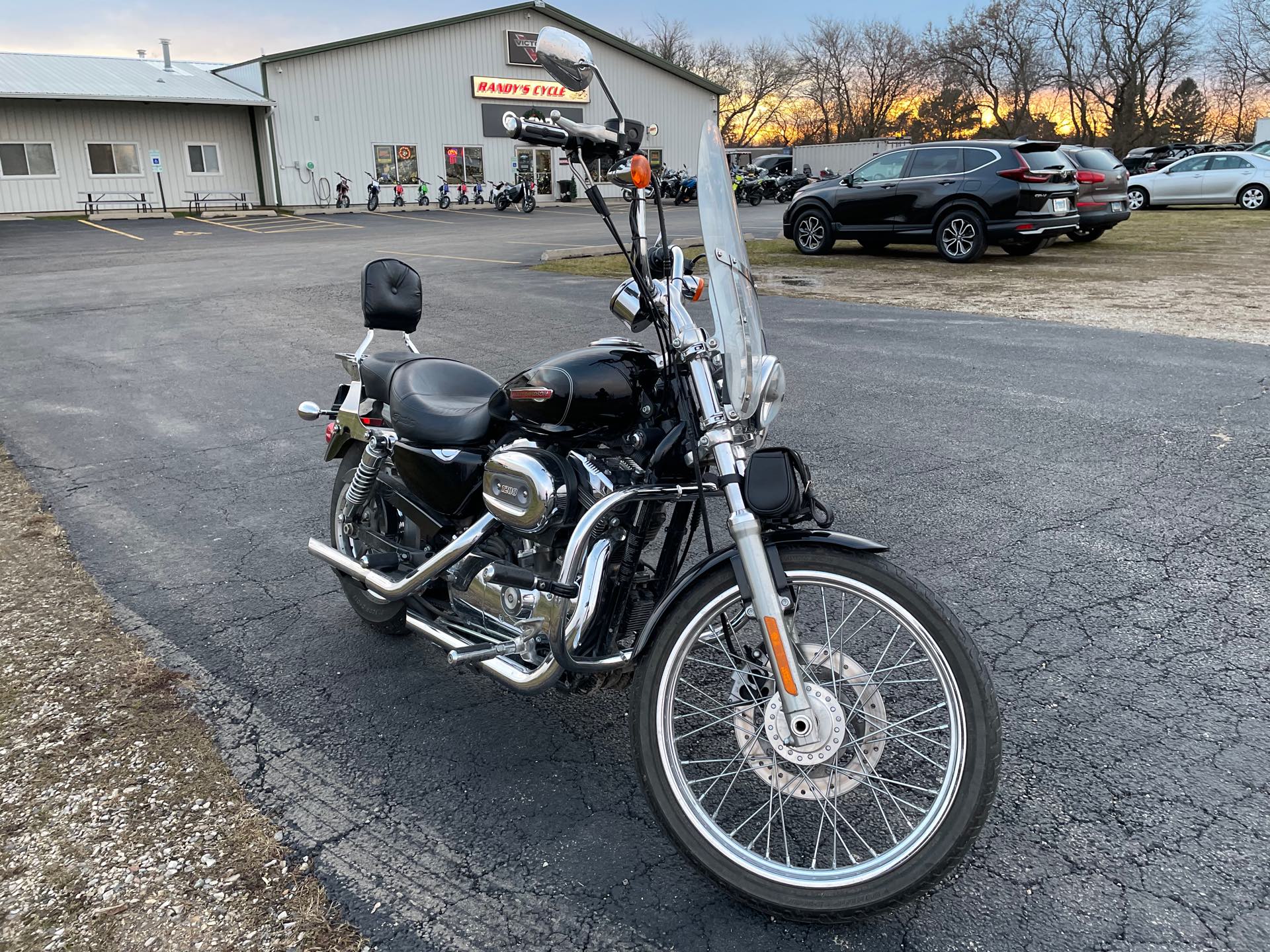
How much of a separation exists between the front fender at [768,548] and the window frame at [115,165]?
38340mm

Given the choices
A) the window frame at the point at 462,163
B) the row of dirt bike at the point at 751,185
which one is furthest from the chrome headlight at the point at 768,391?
the window frame at the point at 462,163

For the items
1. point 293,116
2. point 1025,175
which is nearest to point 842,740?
point 1025,175

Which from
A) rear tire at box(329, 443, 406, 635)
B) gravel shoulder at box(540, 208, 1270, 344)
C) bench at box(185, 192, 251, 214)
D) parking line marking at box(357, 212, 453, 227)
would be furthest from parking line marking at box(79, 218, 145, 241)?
rear tire at box(329, 443, 406, 635)

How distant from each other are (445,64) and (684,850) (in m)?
40.5

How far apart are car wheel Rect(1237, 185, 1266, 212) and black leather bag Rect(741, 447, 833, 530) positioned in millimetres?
29926

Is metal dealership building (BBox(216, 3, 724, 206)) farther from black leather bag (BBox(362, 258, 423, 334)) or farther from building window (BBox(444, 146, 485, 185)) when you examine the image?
black leather bag (BBox(362, 258, 423, 334))

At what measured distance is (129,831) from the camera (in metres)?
2.56

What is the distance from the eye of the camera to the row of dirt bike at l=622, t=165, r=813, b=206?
33.6m

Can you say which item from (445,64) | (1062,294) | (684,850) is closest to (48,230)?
(445,64)

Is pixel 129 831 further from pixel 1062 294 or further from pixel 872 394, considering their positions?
pixel 1062 294

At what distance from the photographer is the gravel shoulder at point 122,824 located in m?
2.22

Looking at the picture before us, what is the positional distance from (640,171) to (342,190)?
35889 millimetres

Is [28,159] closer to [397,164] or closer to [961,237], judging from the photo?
[397,164]

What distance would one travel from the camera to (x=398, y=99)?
36.9 meters
